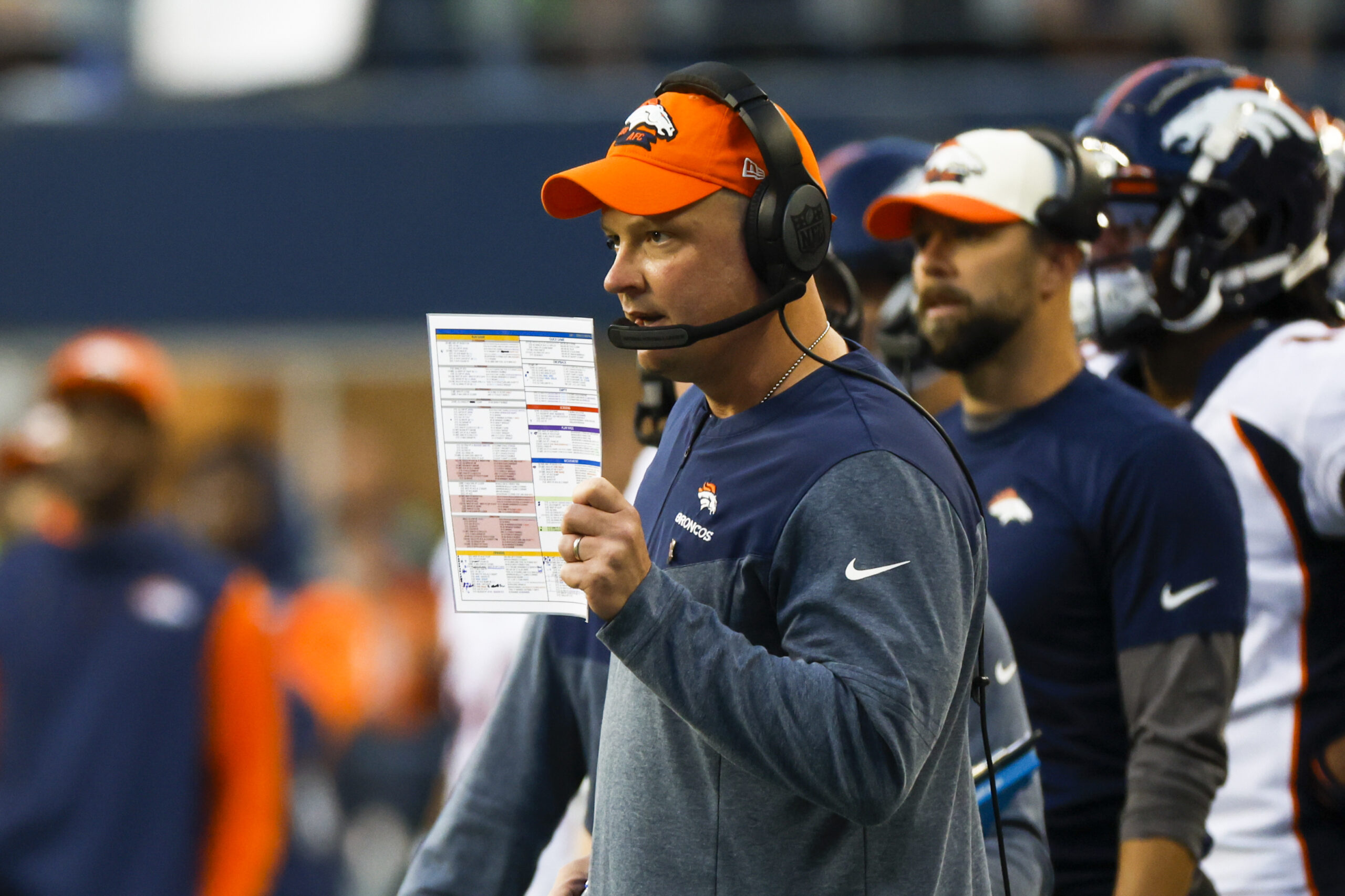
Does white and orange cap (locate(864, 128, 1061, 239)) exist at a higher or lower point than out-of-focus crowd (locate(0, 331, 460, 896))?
higher

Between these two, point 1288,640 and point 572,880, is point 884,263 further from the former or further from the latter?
point 572,880

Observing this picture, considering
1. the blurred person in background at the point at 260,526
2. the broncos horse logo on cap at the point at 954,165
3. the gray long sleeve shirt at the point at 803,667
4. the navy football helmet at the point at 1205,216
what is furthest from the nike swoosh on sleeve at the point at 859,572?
the blurred person in background at the point at 260,526

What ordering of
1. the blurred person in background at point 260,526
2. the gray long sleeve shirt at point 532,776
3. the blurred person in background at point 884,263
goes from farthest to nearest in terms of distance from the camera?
the blurred person in background at point 260,526, the blurred person in background at point 884,263, the gray long sleeve shirt at point 532,776

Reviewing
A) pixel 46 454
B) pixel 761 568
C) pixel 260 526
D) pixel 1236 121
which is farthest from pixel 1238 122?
pixel 260 526

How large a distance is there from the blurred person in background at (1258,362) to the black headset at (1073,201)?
0.22m

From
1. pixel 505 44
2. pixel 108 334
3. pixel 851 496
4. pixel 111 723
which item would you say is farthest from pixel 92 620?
pixel 505 44

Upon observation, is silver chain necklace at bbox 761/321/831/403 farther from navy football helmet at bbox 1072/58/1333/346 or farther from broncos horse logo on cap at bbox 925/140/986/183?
navy football helmet at bbox 1072/58/1333/346

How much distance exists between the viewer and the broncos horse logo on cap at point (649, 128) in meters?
2.06

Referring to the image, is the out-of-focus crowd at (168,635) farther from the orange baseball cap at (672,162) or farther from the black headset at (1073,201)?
the orange baseball cap at (672,162)

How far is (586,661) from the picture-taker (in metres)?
2.57

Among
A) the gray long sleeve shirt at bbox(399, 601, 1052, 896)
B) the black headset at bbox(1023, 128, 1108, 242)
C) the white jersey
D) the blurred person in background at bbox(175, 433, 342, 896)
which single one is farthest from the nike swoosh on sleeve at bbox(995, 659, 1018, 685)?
the blurred person in background at bbox(175, 433, 342, 896)

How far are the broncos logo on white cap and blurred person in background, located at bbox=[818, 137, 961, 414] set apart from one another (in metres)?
0.59

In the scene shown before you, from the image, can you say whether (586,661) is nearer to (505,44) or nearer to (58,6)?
(505,44)

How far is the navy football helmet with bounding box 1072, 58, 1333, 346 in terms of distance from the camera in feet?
11.2
